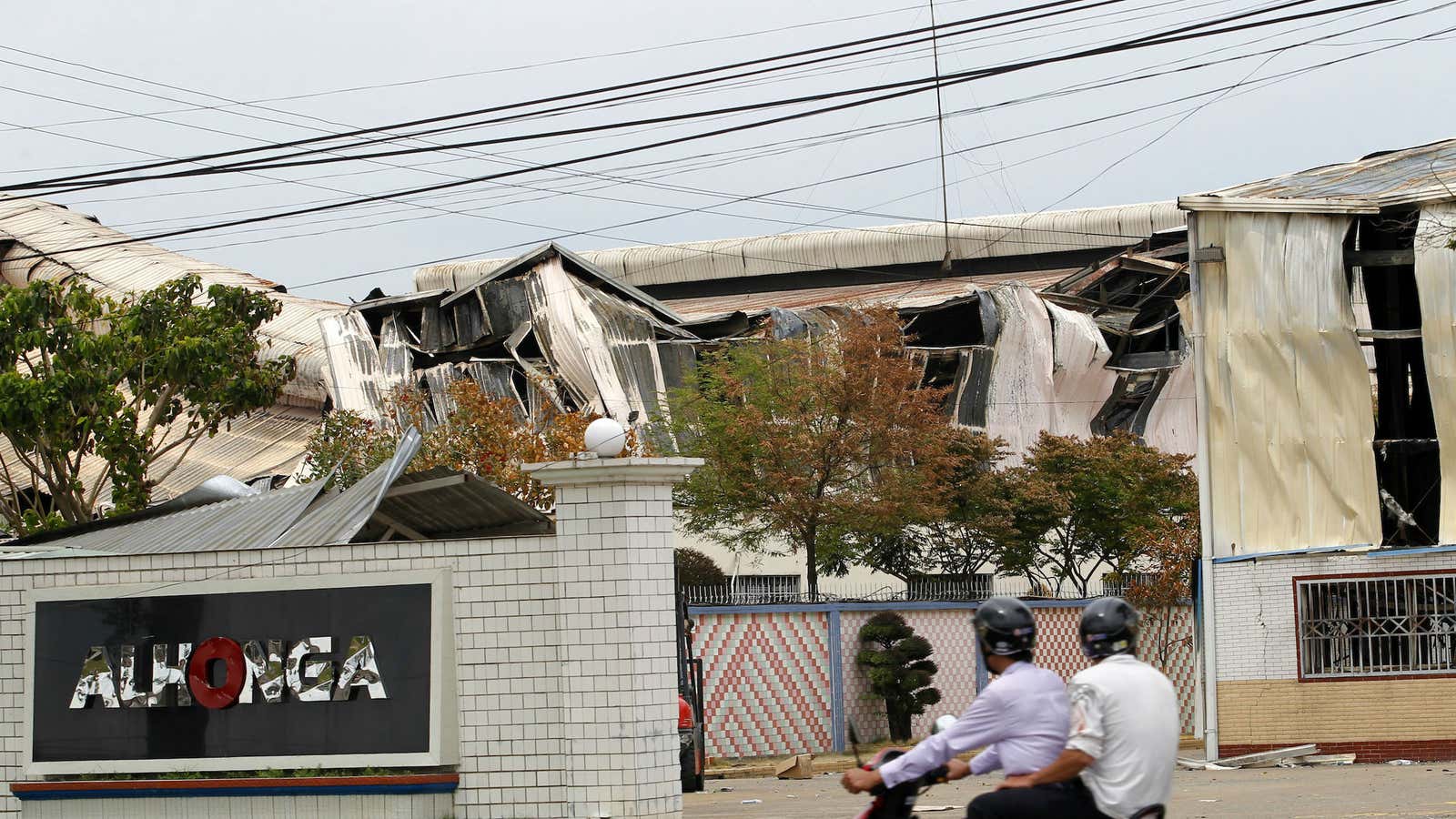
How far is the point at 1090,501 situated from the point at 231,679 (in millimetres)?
25277

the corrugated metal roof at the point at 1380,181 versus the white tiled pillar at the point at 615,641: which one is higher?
the corrugated metal roof at the point at 1380,181

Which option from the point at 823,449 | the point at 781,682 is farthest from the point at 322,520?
the point at 823,449

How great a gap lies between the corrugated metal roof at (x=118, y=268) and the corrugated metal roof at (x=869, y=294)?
34.6 feet

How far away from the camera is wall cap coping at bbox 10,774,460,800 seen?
12836 mm

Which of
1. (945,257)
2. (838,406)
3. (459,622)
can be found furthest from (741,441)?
(945,257)

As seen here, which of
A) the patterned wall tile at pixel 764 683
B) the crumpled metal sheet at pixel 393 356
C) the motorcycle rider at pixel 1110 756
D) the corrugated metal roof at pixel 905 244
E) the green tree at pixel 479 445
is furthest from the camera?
the corrugated metal roof at pixel 905 244

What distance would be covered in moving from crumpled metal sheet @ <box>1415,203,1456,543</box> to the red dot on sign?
45.1 feet

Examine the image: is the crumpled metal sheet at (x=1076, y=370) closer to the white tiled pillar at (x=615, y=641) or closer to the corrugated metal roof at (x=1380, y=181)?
the corrugated metal roof at (x=1380, y=181)

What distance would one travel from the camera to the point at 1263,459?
67.4 ft

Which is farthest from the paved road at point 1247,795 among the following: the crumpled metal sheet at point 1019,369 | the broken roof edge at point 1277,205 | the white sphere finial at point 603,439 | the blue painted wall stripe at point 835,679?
the crumpled metal sheet at point 1019,369

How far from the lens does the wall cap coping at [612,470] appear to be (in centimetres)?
1268

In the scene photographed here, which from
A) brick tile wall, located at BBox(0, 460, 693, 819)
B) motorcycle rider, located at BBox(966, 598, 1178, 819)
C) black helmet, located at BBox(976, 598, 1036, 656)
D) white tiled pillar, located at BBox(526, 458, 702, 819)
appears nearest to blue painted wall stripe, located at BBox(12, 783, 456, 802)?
brick tile wall, located at BBox(0, 460, 693, 819)

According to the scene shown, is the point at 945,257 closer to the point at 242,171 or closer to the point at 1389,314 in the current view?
the point at 1389,314

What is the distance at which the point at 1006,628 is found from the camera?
266 inches
